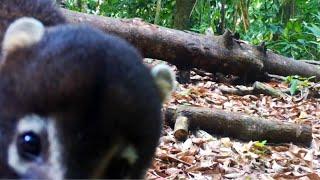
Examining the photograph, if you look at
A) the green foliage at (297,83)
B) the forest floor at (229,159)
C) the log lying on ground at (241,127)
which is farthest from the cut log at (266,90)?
the log lying on ground at (241,127)

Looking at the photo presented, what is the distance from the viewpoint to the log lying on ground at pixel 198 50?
745 cm

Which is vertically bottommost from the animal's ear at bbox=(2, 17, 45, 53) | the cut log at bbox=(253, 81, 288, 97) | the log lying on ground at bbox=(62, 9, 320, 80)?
the cut log at bbox=(253, 81, 288, 97)

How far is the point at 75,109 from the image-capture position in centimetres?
211

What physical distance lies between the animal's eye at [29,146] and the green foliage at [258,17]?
8601 mm

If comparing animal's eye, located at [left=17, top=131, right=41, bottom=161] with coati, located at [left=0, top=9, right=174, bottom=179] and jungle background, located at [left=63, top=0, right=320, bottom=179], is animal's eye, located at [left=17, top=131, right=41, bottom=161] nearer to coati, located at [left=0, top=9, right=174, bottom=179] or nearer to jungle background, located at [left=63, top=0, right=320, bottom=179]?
coati, located at [left=0, top=9, right=174, bottom=179]

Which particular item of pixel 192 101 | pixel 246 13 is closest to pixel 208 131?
pixel 192 101

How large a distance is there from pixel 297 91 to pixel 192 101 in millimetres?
1988

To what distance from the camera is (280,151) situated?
5.47 meters

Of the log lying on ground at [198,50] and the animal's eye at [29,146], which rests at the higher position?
the animal's eye at [29,146]

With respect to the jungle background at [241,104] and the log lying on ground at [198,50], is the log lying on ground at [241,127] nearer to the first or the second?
the jungle background at [241,104]

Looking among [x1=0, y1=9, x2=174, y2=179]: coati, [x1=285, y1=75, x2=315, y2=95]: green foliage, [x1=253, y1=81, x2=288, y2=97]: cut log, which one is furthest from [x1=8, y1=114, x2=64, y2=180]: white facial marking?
[x1=285, y1=75, x2=315, y2=95]: green foliage

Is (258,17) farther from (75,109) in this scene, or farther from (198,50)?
(75,109)

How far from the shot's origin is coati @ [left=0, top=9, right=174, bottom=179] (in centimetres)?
209

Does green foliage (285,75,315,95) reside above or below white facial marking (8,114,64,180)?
below
